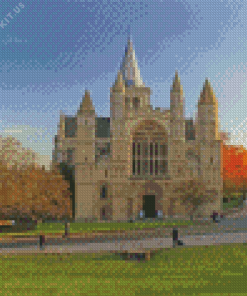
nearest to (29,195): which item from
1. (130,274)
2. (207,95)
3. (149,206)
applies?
(149,206)

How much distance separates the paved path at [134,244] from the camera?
30062 millimetres

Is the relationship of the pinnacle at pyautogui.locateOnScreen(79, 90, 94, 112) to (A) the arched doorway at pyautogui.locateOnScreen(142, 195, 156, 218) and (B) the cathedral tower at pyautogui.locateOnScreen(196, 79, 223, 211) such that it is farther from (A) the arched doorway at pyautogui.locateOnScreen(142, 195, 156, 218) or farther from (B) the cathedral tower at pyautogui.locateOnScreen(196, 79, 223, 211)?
(B) the cathedral tower at pyautogui.locateOnScreen(196, 79, 223, 211)

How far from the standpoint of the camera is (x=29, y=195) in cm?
4756

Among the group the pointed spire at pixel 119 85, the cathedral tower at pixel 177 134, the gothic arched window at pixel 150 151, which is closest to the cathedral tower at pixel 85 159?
the pointed spire at pixel 119 85

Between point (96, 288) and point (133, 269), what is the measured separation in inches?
158

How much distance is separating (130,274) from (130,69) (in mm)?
51783

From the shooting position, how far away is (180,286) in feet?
63.8

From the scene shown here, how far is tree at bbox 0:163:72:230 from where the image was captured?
151ft

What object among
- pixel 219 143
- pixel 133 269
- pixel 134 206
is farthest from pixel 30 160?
pixel 133 269

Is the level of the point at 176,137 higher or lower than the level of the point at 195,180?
higher

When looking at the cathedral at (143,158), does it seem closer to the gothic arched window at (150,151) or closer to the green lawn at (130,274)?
the gothic arched window at (150,151)

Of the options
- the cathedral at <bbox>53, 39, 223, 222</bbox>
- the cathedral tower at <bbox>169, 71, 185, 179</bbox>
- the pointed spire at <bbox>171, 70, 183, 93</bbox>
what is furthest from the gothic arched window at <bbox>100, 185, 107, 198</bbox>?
the pointed spire at <bbox>171, 70, 183, 93</bbox>

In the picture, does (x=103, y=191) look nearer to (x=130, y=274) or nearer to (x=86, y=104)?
(x=86, y=104)

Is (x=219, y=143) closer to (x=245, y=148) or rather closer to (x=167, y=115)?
(x=167, y=115)
